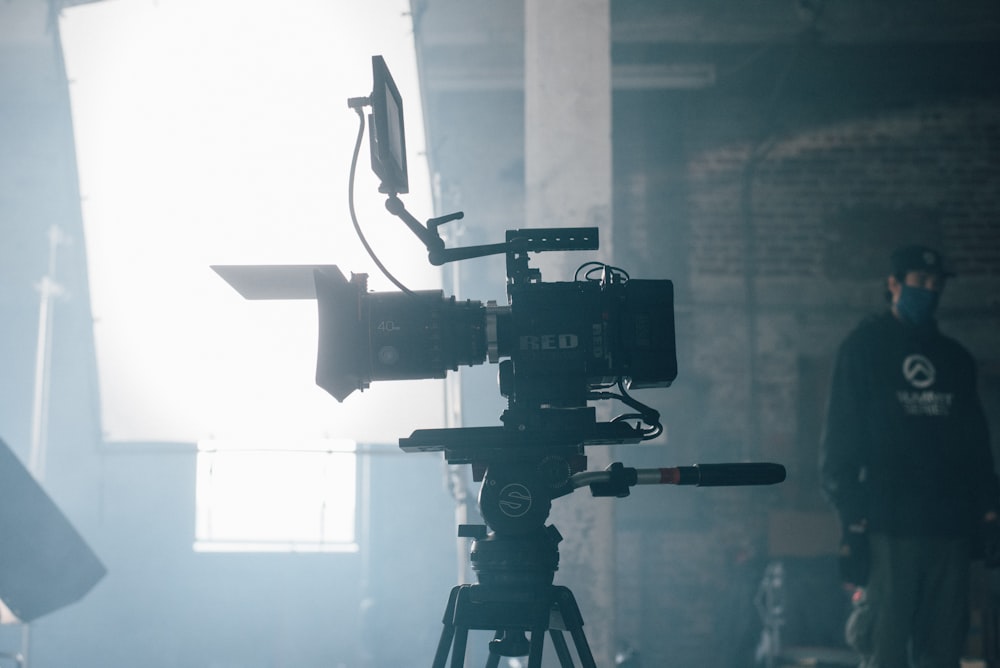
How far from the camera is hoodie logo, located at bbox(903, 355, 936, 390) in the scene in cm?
269

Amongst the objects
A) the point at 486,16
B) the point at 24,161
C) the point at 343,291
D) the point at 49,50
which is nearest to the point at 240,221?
the point at 343,291

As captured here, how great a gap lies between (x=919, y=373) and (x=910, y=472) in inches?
13.9

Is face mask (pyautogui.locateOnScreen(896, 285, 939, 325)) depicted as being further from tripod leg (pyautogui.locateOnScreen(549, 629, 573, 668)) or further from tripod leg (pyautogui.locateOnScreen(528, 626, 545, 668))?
tripod leg (pyautogui.locateOnScreen(528, 626, 545, 668))

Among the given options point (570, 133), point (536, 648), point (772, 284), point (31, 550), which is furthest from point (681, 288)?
point (536, 648)

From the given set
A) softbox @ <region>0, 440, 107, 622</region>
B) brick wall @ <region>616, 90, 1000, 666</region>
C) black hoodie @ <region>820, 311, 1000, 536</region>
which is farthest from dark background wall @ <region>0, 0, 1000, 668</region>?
softbox @ <region>0, 440, 107, 622</region>

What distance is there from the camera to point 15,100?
5.65 m

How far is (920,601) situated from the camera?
257cm

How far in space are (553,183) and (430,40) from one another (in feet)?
8.70

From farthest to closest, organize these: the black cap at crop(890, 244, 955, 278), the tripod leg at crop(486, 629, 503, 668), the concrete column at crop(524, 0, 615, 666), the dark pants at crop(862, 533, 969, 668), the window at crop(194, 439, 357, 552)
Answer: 1. the window at crop(194, 439, 357, 552)
2. the concrete column at crop(524, 0, 615, 666)
3. the black cap at crop(890, 244, 955, 278)
4. the dark pants at crop(862, 533, 969, 668)
5. the tripod leg at crop(486, 629, 503, 668)

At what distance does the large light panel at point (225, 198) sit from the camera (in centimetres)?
265

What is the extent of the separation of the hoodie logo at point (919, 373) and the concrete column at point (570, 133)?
1097 mm

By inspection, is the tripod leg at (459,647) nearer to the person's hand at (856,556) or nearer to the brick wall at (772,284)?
the person's hand at (856,556)

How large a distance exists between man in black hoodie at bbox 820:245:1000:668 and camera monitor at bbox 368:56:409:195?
201 cm

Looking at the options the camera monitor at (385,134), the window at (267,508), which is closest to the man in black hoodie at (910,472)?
the camera monitor at (385,134)
